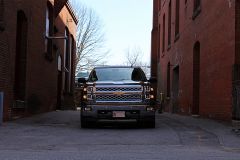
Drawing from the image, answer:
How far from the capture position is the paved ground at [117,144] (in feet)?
30.8

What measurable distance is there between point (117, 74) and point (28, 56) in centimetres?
523

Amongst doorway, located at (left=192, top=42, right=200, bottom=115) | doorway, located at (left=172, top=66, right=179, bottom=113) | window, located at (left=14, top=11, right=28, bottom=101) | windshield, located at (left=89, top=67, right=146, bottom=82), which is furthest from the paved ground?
doorway, located at (left=172, top=66, right=179, bottom=113)

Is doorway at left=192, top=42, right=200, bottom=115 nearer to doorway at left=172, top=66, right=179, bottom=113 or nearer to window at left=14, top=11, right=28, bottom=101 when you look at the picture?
Result: doorway at left=172, top=66, right=179, bottom=113

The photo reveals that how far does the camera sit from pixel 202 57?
2181 cm

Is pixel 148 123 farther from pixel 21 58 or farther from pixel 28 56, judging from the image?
pixel 28 56

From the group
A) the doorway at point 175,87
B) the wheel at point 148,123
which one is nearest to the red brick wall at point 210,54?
the doorway at point 175,87

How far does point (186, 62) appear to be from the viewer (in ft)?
86.2

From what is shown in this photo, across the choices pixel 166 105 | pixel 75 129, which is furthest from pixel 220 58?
pixel 166 105

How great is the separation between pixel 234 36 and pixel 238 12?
2.41 ft

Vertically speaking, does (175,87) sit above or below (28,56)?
below

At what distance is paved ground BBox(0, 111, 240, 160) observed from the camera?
30.8 ft

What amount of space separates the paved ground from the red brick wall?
2.98 metres

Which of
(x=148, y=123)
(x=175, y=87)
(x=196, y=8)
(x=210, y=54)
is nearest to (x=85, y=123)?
(x=148, y=123)

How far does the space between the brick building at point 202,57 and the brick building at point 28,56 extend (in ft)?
20.7
